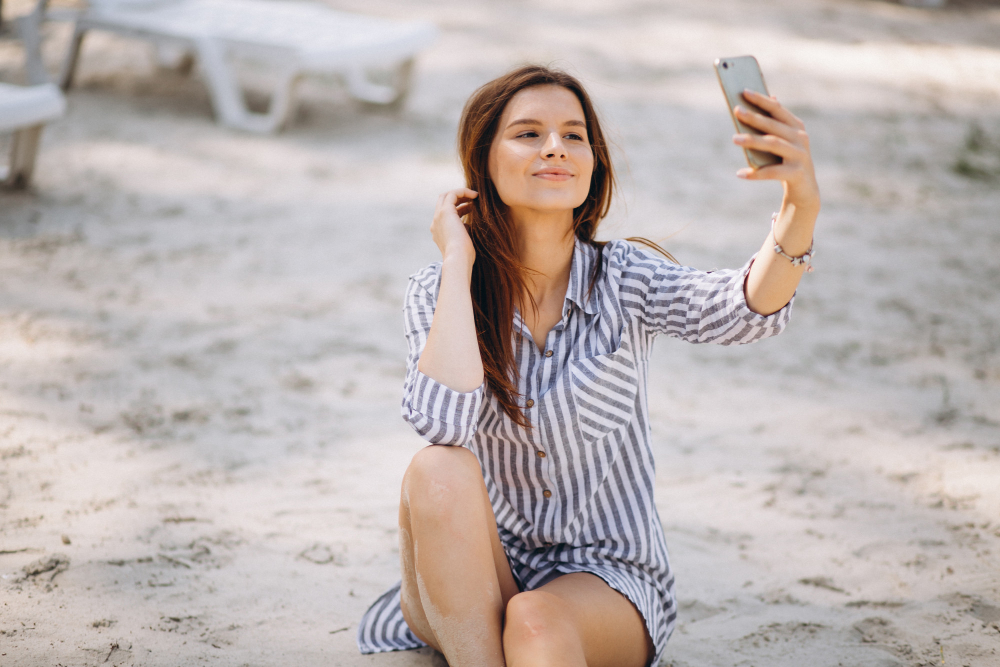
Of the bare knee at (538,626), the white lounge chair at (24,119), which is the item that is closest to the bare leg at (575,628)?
the bare knee at (538,626)

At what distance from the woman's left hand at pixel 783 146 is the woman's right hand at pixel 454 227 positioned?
62 centimetres

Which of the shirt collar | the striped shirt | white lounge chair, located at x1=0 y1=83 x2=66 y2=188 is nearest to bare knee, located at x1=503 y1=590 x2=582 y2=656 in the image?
the striped shirt

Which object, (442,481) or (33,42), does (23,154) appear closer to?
(33,42)

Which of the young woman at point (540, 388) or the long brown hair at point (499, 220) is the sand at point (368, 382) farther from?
the long brown hair at point (499, 220)

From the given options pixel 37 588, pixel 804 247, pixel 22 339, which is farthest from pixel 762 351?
pixel 22 339

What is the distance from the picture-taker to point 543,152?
1.80 m

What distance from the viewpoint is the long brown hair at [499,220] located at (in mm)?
1846

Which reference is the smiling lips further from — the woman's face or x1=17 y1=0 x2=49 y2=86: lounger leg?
x1=17 y1=0 x2=49 y2=86: lounger leg

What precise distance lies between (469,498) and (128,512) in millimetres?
1379

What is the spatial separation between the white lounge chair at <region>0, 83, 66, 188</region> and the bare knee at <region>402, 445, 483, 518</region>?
3.98 meters

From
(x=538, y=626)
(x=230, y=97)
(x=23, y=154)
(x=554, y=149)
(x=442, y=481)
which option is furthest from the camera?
(x=230, y=97)

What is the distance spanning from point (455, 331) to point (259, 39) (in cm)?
480

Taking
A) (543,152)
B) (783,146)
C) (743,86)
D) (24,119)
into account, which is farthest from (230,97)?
(783,146)

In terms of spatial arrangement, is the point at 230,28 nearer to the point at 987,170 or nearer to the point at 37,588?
the point at 37,588
